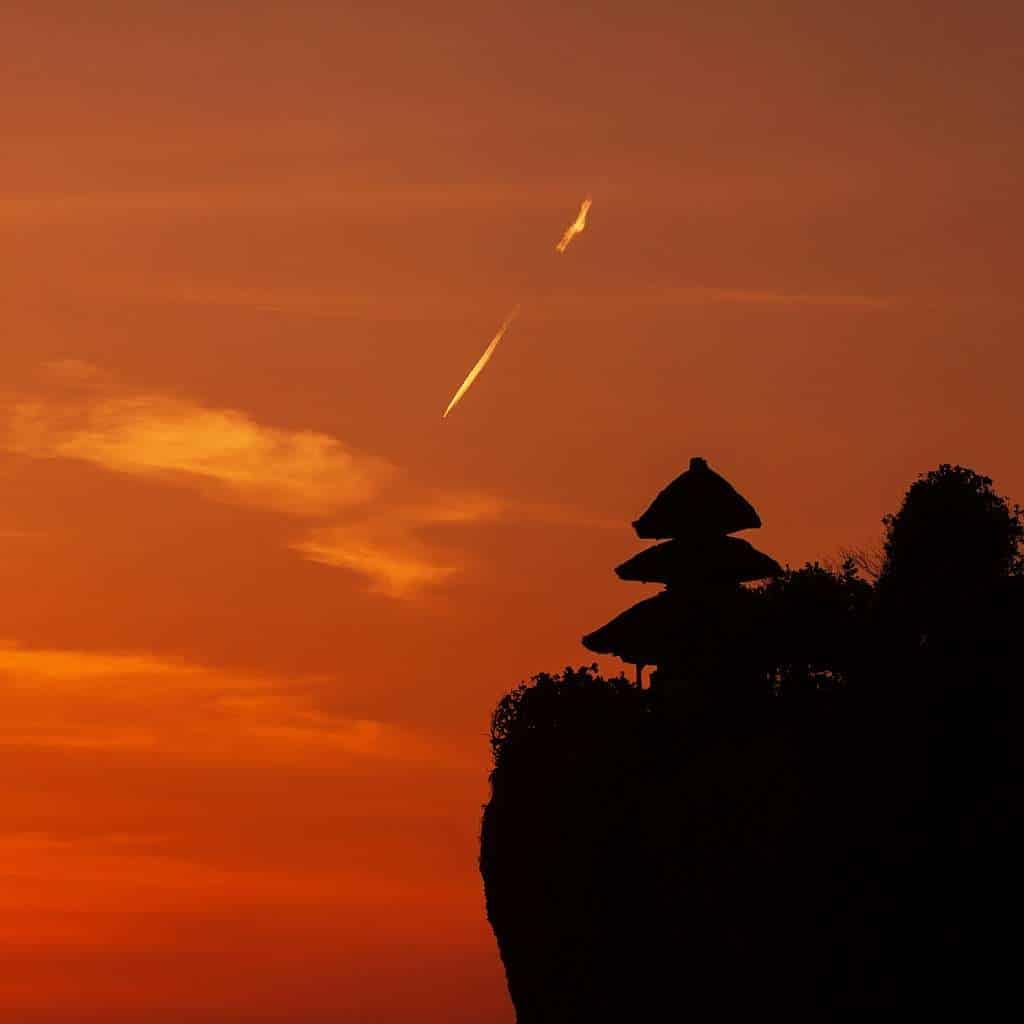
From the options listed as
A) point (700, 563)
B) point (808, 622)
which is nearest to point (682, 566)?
point (700, 563)

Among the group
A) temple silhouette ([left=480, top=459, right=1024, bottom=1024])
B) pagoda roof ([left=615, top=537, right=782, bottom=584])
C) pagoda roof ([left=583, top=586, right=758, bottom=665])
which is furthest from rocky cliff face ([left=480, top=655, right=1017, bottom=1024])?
pagoda roof ([left=615, top=537, right=782, bottom=584])

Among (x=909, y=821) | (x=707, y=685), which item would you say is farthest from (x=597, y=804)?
(x=909, y=821)

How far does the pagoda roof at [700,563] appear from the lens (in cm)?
6309

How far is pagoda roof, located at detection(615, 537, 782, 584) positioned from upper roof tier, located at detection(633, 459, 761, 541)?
0.33 m

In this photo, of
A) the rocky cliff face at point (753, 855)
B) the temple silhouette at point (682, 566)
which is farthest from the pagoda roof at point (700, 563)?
the rocky cliff face at point (753, 855)

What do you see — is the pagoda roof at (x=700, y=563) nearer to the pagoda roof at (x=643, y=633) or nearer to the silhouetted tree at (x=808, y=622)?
the pagoda roof at (x=643, y=633)

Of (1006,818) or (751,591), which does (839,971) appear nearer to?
(1006,818)

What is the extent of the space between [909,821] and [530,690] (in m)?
17.5

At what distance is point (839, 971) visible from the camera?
4462cm

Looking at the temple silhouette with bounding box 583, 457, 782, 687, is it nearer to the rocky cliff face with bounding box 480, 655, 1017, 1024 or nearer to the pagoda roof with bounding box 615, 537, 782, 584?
the pagoda roof with bounding box 615, 537, 782, 584

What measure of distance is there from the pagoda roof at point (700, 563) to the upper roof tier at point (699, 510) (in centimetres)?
33

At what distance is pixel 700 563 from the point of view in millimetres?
63750

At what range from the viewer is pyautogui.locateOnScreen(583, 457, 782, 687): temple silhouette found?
206 feet

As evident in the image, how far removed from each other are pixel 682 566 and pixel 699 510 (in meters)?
1.57
